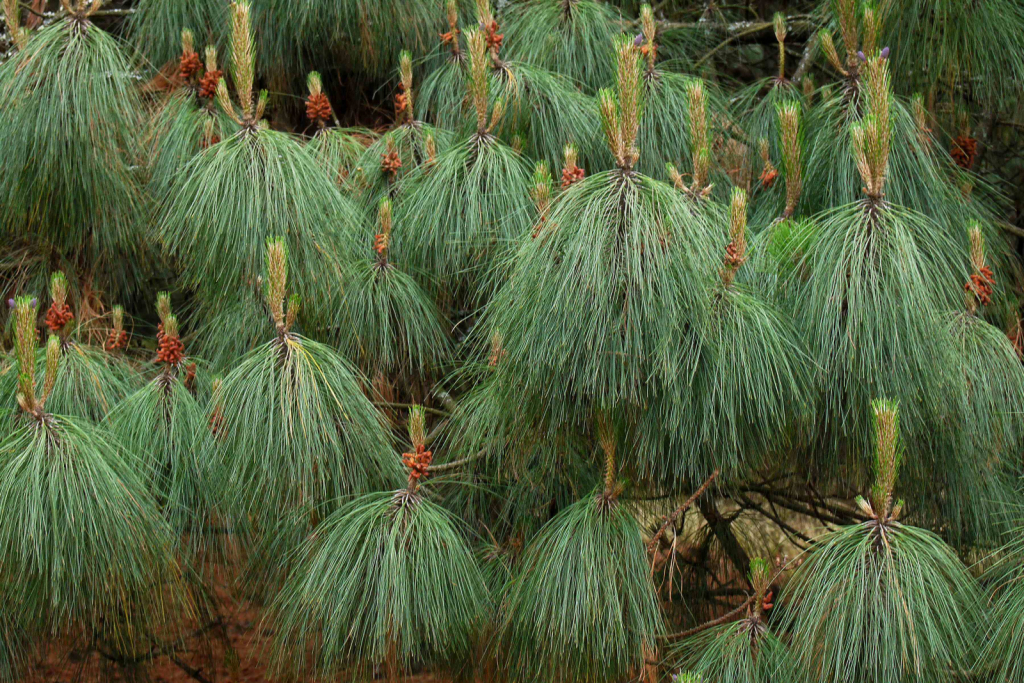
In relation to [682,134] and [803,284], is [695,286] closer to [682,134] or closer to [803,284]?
[803,284]

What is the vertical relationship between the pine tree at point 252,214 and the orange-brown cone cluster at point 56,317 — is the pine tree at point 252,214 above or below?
above

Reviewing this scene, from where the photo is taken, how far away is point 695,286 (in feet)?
4.38

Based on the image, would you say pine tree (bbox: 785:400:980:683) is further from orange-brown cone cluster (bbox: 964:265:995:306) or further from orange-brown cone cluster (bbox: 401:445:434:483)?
orange-brown cone cluster (bbox: 401:445:434:483)

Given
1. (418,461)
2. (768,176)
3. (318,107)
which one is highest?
(318,107)

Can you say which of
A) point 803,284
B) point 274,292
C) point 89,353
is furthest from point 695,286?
point 89,353

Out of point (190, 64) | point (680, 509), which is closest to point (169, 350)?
point (190, 64)

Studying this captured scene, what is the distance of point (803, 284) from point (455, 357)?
0.71 metres

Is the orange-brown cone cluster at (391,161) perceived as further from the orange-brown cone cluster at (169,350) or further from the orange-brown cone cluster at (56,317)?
the orange-brown cone cluster at (56,317)

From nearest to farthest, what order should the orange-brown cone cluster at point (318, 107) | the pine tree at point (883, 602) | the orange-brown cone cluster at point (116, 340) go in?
1. the pine tree at point (883, 602)
2. the orange-brown cone cluster at point (116, 340)
3. the orange-brown cone cluster at point (318, 107)

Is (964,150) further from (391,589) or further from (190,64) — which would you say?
(190,64)

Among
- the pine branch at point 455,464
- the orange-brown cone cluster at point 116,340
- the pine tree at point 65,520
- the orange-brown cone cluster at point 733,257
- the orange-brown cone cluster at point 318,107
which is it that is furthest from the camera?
the orange-brown cone cluster at point 318,107

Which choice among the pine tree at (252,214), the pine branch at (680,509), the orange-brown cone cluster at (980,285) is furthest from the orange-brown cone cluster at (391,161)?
the orange-brown cone cluster at (980,285)

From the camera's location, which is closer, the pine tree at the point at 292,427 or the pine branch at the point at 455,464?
the pine tree at the point at 292,427

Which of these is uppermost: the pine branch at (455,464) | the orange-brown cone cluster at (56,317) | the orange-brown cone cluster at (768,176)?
the orange-brown cone cluster at (768,176)
